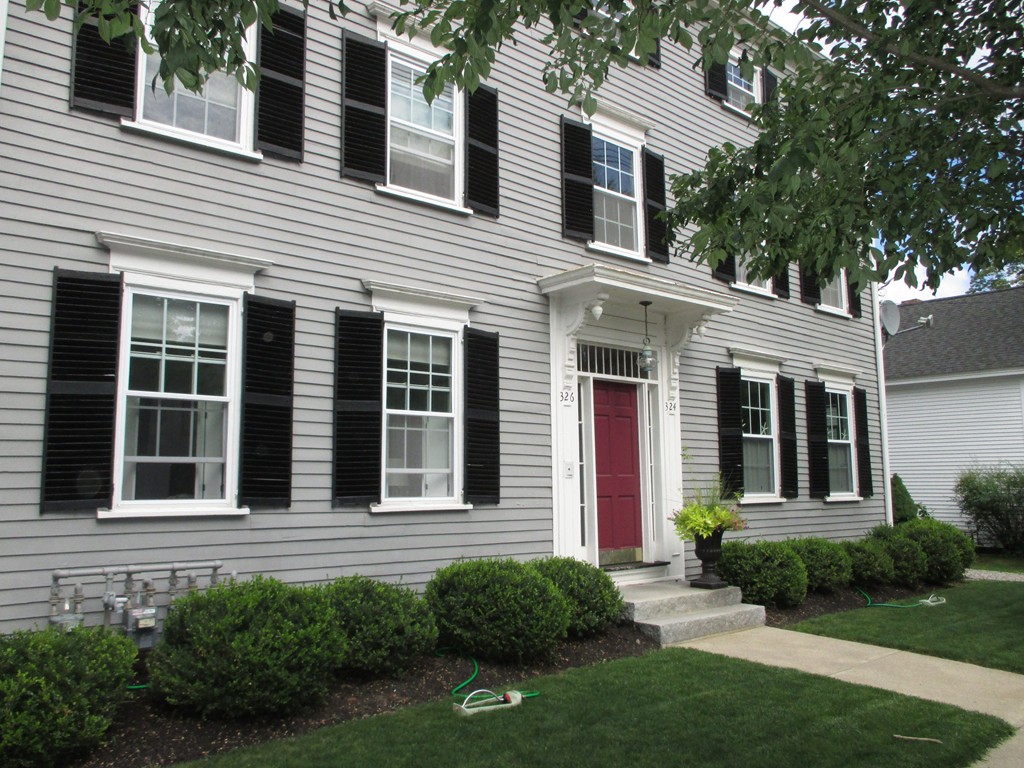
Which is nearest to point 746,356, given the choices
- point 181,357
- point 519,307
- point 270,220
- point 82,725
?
point 519,307

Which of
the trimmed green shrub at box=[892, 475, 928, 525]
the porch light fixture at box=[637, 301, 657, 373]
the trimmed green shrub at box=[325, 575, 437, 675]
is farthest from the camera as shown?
the trimmed green shrub at box=[892, 475, 928, 525]

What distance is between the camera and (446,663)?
668cm

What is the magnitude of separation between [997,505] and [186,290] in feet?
56.2

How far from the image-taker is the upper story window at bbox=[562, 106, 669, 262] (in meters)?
9.59

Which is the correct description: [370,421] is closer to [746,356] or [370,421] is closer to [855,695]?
[855,695]

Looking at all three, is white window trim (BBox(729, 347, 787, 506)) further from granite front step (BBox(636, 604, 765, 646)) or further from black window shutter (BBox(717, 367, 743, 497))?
granite front step (BBox(636, 604, 765, 646))

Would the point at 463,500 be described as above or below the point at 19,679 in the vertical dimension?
above

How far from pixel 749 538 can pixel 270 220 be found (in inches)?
293

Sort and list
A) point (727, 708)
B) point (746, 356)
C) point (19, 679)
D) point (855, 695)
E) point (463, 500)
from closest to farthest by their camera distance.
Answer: point (19, 679), point (727, 708), point (855, 695), point (463, 500), point (746, 356)

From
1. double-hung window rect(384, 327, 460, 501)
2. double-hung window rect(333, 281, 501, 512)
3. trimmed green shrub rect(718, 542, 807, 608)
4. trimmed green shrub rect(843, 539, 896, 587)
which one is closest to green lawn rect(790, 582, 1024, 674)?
trimmed green shrub rect(718, 542, 807, 608)

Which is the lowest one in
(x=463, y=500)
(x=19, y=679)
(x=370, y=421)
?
(x=19, y=679)

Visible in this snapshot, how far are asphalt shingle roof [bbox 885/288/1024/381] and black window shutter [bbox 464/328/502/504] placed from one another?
15.4 meters

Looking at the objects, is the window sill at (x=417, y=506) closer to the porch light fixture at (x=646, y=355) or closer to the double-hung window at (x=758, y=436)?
the porch light fixture at (x=646, y=355)

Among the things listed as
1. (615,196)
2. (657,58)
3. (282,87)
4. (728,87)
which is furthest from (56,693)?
(728,87)
